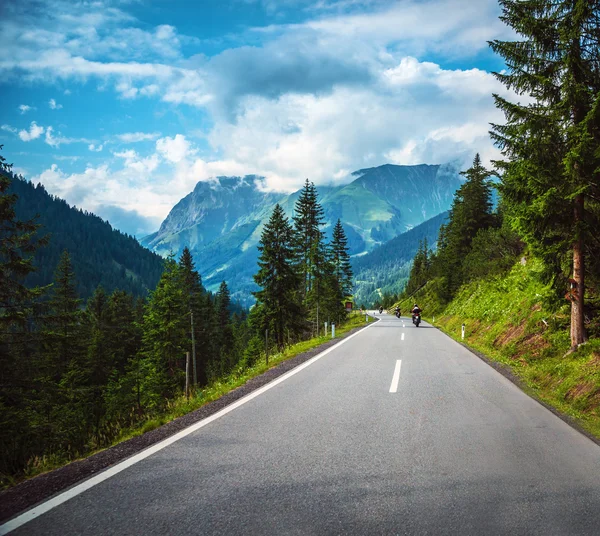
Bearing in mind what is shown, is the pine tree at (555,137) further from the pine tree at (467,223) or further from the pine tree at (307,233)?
the pine tree at (467,223)

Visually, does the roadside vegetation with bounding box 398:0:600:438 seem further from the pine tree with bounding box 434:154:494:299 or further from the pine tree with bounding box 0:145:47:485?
the pine tree with bounding box 434:154:494:299

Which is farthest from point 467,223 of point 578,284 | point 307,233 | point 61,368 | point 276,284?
point 61,368

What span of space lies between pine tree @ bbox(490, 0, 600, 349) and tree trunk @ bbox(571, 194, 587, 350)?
0.02m

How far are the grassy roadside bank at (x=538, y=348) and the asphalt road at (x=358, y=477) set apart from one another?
3.04 ft

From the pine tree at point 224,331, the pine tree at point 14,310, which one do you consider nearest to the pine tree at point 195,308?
the pine tree at point 224,331

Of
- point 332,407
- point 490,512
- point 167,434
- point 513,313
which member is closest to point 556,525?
point 490,512

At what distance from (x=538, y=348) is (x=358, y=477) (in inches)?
397

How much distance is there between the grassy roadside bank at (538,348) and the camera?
6969mm

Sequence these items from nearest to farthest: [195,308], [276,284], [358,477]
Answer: [358,477]
[276,284]
[195,308]

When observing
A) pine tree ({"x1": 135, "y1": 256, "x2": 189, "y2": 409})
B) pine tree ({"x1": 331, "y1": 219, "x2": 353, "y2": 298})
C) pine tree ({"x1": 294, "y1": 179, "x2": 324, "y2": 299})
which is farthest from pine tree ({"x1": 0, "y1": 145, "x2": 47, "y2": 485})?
pine tree ({"x1": 331, "y1": 219, "x2": 353, "y2": 298})

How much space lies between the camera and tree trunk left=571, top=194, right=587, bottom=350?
8.97 m

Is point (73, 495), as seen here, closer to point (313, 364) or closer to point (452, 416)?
point (452, 416)

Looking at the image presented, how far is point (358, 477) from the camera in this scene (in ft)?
12.3

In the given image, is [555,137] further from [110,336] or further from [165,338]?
[110,336]
